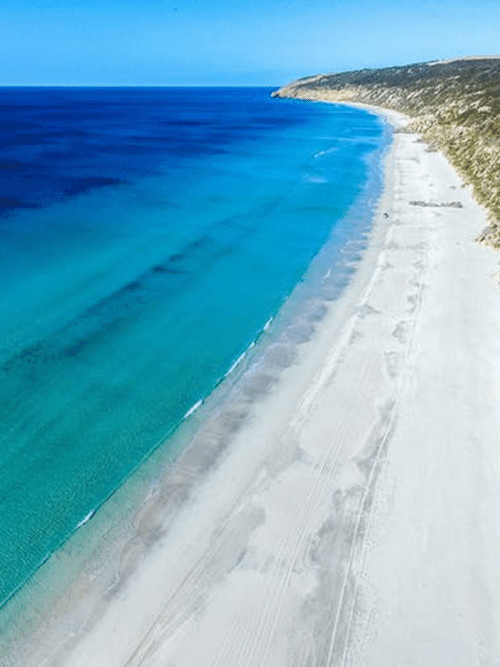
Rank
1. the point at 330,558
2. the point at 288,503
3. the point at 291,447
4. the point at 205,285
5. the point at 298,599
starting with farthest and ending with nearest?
the point at 205,285 < the point at 291,447 < the point at 288,503 < the point at 330,558 < the point at 298,599

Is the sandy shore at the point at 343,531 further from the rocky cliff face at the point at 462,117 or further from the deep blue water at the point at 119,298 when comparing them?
the rocky cliff face at the point at 462,117

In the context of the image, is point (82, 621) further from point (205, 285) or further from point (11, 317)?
point (205, 285)

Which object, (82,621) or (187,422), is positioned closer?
(82,621)

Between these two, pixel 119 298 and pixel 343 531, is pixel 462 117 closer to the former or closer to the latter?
pixel 119 298

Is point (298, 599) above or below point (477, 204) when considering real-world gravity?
below

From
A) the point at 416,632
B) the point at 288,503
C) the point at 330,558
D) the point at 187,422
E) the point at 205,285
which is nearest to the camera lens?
the point at 416,632

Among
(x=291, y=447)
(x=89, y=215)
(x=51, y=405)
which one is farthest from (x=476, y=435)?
(x=89, y=215)
